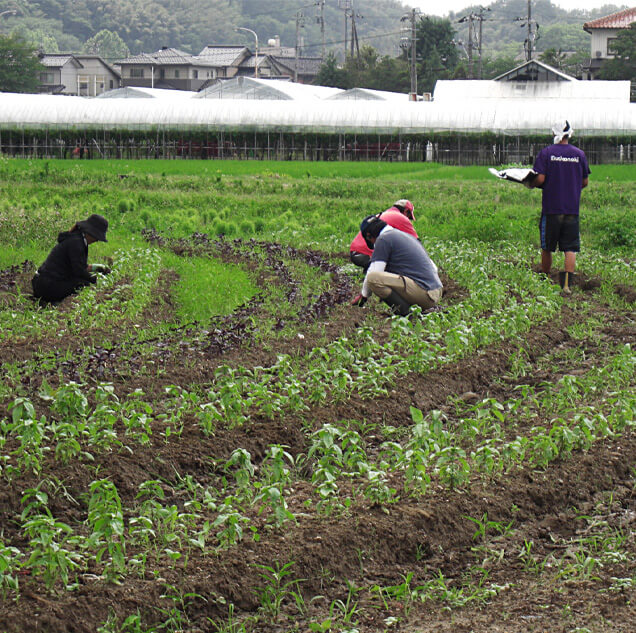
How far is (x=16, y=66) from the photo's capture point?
221 feet

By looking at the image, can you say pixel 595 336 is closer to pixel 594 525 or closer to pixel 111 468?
pixel 594 525

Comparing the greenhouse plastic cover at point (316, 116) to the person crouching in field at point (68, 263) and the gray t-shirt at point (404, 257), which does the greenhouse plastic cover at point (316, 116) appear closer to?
the gray t-shirt at point (404, 257)

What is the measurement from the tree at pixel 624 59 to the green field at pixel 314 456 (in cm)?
4775

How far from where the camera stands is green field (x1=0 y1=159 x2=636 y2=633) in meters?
4.00

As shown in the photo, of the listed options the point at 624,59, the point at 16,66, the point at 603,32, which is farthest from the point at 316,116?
the point at 603,32

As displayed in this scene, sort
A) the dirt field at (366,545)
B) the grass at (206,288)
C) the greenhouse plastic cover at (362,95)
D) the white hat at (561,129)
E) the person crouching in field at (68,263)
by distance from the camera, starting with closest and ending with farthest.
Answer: the dirt field at (366,545) → the person crouching in field at (68,263) → the grass at (206,288) → the white hat at (561,129) → the greenhouse plastic cover at (362,95)

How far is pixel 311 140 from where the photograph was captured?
39625 millimetres

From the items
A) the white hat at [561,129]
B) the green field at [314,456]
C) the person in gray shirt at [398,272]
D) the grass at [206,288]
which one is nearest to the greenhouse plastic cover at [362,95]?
the grass at [206,288]

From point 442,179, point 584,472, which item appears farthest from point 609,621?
point 442,179

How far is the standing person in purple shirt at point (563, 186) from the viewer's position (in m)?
10.7

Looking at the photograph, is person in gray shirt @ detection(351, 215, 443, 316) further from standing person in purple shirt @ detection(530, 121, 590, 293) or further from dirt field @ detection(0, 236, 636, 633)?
standing person in purple shirt @ detection(530, 121, 590, 293)

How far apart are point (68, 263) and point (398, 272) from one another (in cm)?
A: 335

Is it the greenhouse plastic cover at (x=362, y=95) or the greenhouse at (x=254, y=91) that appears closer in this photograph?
the greenhouse at (x=254, y=91)

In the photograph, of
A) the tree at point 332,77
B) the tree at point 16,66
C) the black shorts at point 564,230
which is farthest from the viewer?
the tree at point 332,77
